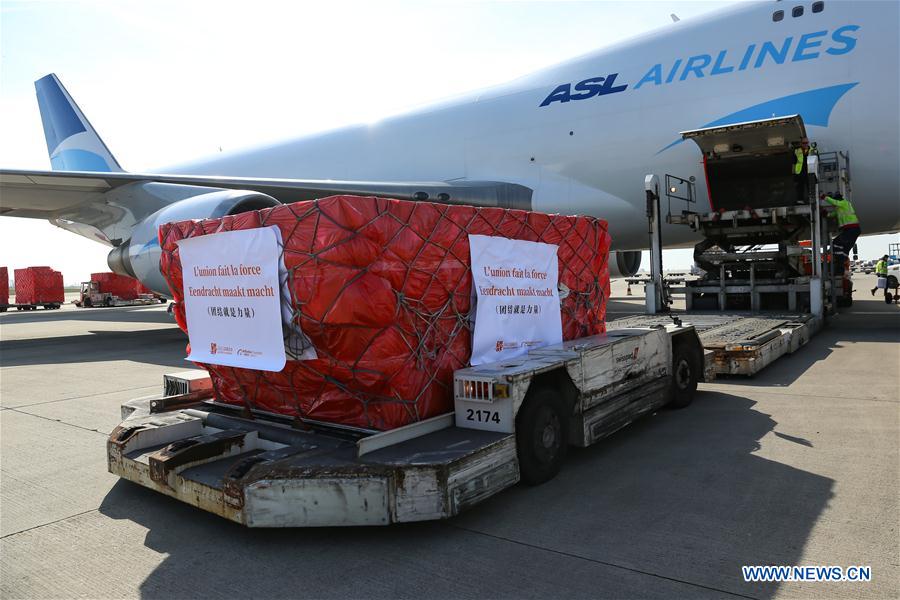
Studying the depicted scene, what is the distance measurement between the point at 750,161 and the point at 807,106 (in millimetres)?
1266

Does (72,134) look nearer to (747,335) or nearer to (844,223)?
(747,335)

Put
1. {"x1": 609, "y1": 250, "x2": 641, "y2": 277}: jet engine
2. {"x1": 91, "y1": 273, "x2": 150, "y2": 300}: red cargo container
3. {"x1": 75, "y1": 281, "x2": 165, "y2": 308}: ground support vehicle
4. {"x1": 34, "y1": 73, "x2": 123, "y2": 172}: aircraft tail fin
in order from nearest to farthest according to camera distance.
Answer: {"x1": 609, "y1": 250, "x2": 641, "y2": 277}: jet engine < {"x1": 34, "y1": 73, "x2": 123, "y2": 172}: aircraft tail fin < {"x1": 75, "y1": 281, "x2": 165, "y2": 308}: ground support vehicle < {"x1": 91, "y1": 273, "x2": 150, "y2": 300}: red cargo container

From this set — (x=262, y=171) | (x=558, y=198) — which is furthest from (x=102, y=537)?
(x=262, y=171)

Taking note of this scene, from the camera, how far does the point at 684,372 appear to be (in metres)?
5.95

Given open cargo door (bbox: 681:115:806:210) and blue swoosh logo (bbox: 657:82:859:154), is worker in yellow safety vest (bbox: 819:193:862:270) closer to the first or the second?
open cargo door (bbox: 681:115:806:210)

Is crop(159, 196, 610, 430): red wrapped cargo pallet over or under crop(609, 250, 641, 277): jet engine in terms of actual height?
under

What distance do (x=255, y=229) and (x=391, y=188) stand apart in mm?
9730

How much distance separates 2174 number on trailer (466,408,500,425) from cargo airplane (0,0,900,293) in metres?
7.32

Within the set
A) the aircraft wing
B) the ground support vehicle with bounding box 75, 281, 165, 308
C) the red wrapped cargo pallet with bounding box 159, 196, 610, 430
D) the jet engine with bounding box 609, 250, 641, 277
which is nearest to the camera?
the red wrapped cargo pallet with bounding box 159, 196, 610, 430

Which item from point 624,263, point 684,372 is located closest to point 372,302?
point 684,372

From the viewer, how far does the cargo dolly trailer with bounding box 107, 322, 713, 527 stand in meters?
3.04

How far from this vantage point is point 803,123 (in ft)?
32.0


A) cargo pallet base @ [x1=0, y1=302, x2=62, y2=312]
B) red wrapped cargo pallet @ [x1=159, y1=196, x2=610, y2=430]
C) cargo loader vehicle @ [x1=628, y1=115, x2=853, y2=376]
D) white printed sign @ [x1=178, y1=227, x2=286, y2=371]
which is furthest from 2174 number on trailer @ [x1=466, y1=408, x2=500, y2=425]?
cargo pallet base @ [x1=0, y1=302, x2=62, y2=312]

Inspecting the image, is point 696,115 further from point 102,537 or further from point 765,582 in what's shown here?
point 102,537
